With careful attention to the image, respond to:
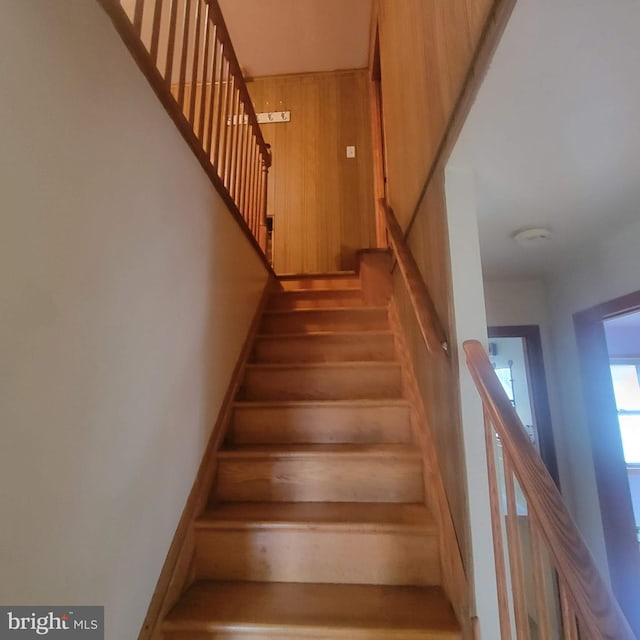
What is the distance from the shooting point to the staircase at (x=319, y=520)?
1246 millimetres

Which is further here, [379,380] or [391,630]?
[379,380]

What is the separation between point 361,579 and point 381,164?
334 centimetres

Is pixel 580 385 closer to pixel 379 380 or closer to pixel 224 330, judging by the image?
pixel 379 380

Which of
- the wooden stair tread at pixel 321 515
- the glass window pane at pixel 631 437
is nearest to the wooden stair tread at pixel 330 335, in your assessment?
the wooden stair tread at pixel 321 515

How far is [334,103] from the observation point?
14.3ft

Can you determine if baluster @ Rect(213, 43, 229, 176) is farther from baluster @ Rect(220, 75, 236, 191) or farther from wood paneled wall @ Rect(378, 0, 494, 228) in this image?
wood paneled wall @ Rect(378, 0, 494, 228)

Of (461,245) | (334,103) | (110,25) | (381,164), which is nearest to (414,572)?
(461,245)

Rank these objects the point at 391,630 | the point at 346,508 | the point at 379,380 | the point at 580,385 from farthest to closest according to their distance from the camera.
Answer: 1. the point at 580,385
2. the point at 379,380
3. the point at 346,508
4. the point at 391,630

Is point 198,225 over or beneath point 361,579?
over

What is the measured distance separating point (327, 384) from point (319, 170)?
286 cm

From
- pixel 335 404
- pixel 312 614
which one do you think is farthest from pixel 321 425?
pixel 312 614

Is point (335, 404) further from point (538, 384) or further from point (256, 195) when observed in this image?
point (256, 195)

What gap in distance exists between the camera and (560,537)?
740 millimetres

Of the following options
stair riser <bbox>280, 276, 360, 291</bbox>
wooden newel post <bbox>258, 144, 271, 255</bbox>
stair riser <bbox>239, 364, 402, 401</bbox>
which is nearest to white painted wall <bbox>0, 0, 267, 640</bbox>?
stair riser <bbox>239, 364, 402, 401</bbox>
